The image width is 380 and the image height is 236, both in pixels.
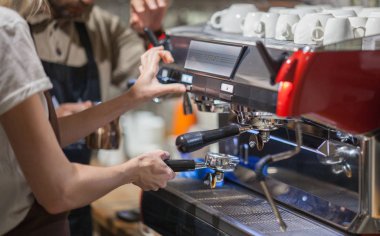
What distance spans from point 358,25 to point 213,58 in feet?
0.88

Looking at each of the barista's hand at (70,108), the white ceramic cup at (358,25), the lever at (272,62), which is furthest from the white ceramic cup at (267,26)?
the barista's hand at (70,108)

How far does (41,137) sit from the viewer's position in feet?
3.24

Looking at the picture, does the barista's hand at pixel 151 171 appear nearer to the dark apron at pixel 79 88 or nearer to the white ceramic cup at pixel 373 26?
the white ceramic cup at pixel 373 26

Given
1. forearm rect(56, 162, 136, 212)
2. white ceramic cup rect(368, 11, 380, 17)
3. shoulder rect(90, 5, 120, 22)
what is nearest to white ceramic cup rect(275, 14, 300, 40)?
white ceramic cup rect(368, 11, 380, 17)

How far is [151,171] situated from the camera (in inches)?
44.9

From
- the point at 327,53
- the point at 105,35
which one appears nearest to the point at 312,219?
the point at 327,53

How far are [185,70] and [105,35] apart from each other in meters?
0.81

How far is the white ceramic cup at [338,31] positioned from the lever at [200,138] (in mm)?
232

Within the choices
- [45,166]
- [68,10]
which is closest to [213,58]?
[45,166]

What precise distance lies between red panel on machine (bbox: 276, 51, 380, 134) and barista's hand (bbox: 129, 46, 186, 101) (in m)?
0.46

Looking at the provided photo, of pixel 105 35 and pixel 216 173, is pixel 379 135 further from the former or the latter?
pixel 105 35

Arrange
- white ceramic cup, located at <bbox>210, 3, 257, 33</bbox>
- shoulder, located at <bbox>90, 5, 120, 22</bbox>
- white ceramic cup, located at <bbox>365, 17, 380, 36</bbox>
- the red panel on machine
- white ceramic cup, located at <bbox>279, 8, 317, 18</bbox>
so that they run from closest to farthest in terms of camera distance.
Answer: the red panel on machine
white ceramic cup, located at <bbox>365, 17, 380, 36</bbox>
white ceramic cup, located at <bbox>279, 8, 317, 18</bbox>
white ceramic cup, located at <bbox>210, 3, 257, 33</bbox>
shoulder, located at <bbox>90, 5, 120, 22</bbox>

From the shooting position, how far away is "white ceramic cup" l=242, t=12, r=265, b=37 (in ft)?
4.36

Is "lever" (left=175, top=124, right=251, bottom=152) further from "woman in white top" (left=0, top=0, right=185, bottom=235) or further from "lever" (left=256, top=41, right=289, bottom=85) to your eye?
"lever" (left=256, top=41, right=289, bottom=85)
